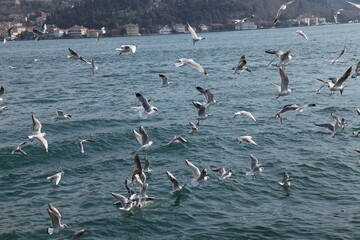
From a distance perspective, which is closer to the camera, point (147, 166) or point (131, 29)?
point (147, 166)

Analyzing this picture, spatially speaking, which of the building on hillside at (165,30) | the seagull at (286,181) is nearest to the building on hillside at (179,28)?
the building on hillside at (165,30)

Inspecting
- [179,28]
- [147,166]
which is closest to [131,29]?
[179,28]

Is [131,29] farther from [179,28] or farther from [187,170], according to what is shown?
[187,170]

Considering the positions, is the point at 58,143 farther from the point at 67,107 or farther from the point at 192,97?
the point at 192,97

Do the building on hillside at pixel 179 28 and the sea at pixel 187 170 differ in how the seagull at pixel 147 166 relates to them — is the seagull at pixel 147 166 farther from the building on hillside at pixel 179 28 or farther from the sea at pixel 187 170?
the building on hillside at pixel 179 28

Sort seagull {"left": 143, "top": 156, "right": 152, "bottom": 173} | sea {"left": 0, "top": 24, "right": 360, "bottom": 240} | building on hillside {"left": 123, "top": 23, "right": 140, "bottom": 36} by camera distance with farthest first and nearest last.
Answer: building on hillside {"left": 123, "top": 23, "right": 140, "bottom": 36} → seagull {"left": 143, "top": 156, "right": 152, "bottom": 173} → sea {"left": 0, "top": 24, "right": 360, "bottom": 240}

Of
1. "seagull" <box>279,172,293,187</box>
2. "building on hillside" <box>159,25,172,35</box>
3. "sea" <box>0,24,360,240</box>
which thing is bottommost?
"building on hillside" <box>159,25,172,35</box>

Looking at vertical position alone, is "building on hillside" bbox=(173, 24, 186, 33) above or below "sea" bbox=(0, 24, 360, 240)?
below

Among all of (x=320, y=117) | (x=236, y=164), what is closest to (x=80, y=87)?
(x=320, y=117)

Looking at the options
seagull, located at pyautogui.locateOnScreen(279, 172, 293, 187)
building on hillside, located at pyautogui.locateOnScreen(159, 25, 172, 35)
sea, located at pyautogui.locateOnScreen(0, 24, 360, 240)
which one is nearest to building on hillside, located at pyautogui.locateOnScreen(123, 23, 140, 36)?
building on hillside, located at pyautogui.locateOnScreen(159, 25, 172, 35)

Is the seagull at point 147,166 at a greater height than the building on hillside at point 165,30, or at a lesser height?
greater

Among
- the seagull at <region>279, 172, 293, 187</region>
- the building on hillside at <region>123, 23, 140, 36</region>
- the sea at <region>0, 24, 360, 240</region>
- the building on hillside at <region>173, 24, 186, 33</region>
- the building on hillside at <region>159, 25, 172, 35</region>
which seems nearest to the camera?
the sea at <region>0, 24, 360, 240</region>

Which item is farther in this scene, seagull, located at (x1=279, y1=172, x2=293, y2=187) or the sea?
seagull, located at (x1=279, y1=172, x2=293, y2=187)

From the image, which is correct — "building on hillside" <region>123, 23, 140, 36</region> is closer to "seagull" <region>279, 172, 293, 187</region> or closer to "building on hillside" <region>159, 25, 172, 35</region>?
"building on hillside" <region>159, 25, 172, 35</region>
